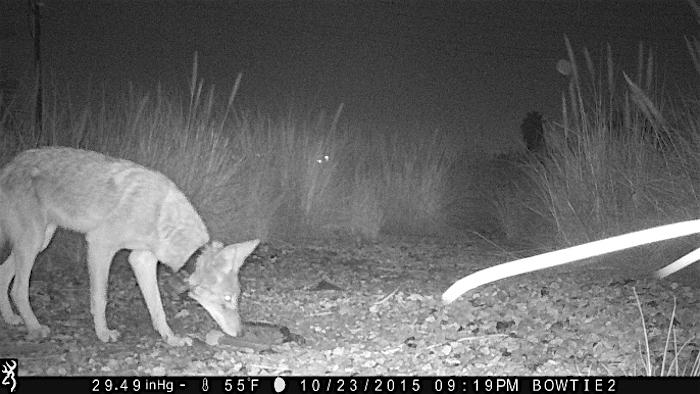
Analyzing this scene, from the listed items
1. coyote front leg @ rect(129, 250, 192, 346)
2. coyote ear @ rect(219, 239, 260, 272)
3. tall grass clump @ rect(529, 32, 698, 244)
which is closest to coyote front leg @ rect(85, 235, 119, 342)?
coyote front leg @ rect(129, 250, 192, 346)

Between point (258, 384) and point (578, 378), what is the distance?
54.2 inches

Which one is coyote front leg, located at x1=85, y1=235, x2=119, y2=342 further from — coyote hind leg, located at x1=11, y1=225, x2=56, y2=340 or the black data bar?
the black data bar

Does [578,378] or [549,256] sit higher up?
[549,256]

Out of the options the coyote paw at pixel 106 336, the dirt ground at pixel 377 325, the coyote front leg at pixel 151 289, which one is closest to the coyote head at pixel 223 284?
the dirt ground at pixel 377 325

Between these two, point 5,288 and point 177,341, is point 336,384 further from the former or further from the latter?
point 5,288

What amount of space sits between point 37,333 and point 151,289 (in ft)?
2.30

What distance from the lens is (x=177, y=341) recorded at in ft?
13.0

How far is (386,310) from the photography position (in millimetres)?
4750

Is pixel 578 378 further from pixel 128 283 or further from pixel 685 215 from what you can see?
pixel 128 283

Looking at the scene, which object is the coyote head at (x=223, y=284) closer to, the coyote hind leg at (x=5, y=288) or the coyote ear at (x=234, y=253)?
the coyote ear at (x=234, y=253)

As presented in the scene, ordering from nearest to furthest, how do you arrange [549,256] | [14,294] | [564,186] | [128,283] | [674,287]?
1. [549,256]
2. [14,294]
3. [674,287]
4. [128,283]
5. [564,186]

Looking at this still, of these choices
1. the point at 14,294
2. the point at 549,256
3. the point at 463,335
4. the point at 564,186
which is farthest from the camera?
the point at 564,186

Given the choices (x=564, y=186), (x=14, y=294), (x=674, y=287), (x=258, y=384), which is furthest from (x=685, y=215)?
(x=14, y=294)

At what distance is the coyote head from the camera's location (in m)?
4.10
